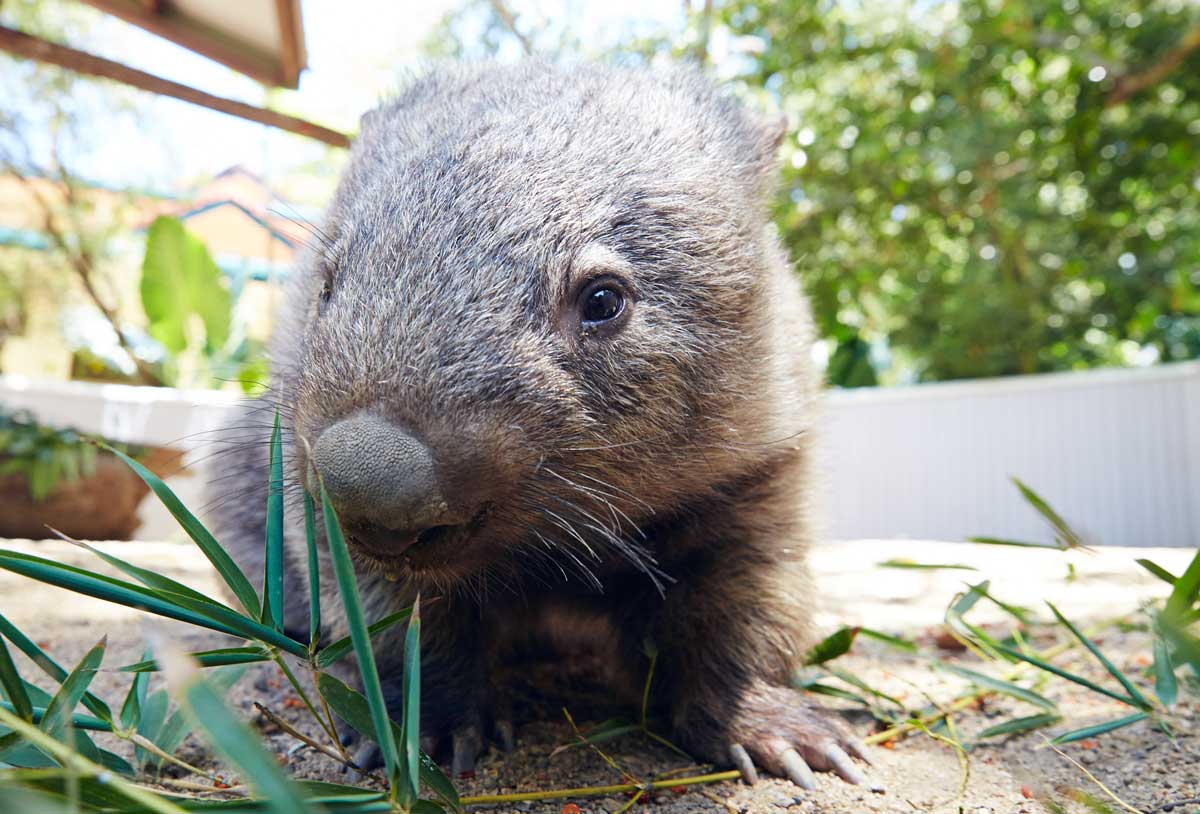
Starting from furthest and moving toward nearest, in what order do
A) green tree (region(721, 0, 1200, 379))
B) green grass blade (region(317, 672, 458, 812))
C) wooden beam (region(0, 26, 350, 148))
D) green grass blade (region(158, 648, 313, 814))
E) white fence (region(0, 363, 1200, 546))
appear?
white fence (region(0, 363, 1200, 546)), green tree (region(721, 0, 1200, 379)), wooden beam (region(0, 26, 350, 148)), green grass blade (region(317, 672, 458, 812)), green grass blade (region(158, 648, 313, 814))

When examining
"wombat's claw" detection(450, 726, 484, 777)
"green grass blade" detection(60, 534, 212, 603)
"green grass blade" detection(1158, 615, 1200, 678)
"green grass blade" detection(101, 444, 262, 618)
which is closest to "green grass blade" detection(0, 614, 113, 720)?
"green grass blade" detection(60, 534, 212, 603)

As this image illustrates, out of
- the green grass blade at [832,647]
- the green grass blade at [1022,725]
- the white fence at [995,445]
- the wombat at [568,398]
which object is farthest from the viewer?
the white fence at [995,445]

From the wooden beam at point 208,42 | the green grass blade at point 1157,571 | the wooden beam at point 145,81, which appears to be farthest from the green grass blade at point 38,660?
the wooden beam at point 208,42

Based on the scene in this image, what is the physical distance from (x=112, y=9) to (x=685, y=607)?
4.51 m

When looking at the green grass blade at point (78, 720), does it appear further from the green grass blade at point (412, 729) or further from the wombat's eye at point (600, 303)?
the wombat's eye at point (600, 303)

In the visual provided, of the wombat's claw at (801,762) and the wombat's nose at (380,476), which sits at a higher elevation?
the wombat's nose at (380,476)

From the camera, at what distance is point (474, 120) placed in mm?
1848

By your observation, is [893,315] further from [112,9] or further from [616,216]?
[616,216]

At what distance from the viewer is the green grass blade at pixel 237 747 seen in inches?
32.4

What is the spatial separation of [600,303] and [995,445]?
7309mm

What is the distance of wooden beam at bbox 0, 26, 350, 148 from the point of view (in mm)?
4125

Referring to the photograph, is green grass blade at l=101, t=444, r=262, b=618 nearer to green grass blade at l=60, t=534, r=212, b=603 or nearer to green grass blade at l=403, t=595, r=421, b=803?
green grass blade at l=60, t=534, r=212, b=603

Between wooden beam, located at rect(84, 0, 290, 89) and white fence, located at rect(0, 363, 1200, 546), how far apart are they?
268cm

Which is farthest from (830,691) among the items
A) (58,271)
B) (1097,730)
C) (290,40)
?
(58,271)
